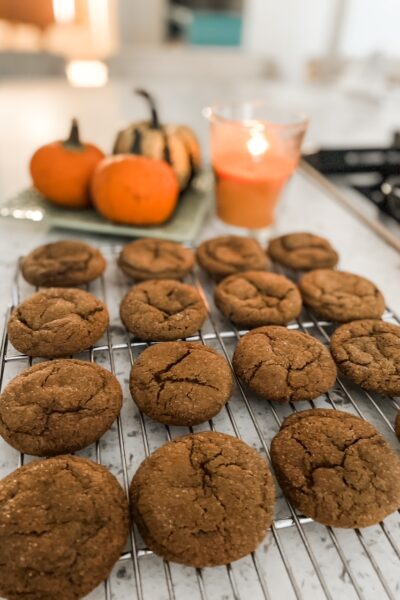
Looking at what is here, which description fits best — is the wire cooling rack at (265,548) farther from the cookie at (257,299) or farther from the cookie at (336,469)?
the cookie at (257,299)

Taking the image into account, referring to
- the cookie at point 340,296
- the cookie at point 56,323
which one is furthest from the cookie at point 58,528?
the cookie at point 340,296

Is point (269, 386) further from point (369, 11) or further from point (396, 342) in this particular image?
point (369, 11)

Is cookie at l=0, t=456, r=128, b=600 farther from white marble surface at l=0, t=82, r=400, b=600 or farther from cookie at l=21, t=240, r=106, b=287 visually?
cookie at l=21, t=240, r=106, b=287

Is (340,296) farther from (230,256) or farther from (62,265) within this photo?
(62,265)

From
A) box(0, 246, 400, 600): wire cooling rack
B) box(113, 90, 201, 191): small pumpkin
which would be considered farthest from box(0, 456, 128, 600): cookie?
box(113, 90, 201, 191): small pumpkin

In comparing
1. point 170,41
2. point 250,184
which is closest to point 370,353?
point 250,184

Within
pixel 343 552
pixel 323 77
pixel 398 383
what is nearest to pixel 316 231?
pixel 398 383
